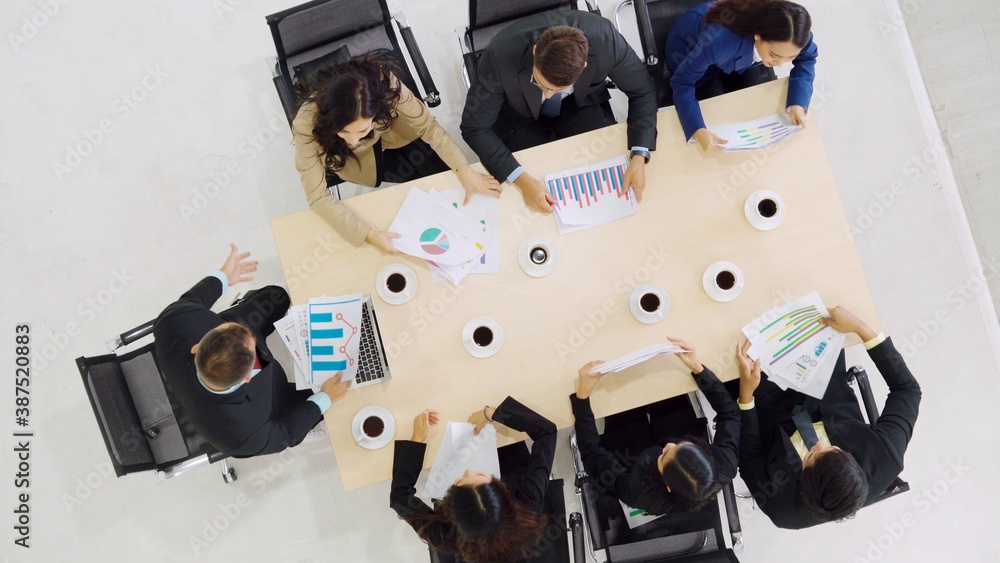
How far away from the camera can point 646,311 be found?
2100mm

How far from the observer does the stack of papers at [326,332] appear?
6.86ft

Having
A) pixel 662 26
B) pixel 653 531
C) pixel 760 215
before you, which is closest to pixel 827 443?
Result: pixel 653 531

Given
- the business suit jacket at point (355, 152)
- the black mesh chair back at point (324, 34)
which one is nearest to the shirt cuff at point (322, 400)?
the business suit jacket at point (355, 152)

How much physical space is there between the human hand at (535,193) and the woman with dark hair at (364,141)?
87mm

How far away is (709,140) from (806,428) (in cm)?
100

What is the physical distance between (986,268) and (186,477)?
12.2 feet

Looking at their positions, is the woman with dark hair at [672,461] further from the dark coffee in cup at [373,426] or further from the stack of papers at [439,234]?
the dark coffee in cup at [373,426]

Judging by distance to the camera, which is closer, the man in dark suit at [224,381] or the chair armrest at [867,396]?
the man in dark suit at [224,381]

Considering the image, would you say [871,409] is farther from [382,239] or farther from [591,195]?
[382,239]

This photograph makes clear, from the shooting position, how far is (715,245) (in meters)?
2.13

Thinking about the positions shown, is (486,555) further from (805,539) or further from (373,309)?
(805,539)

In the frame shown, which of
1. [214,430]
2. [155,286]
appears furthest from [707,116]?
[155,286]

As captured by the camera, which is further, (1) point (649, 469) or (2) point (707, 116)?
(2) point (707, 116)

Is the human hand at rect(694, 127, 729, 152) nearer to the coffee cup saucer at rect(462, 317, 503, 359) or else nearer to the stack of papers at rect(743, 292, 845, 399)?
the stack of papers at rect(743, 292, 845, 399)
